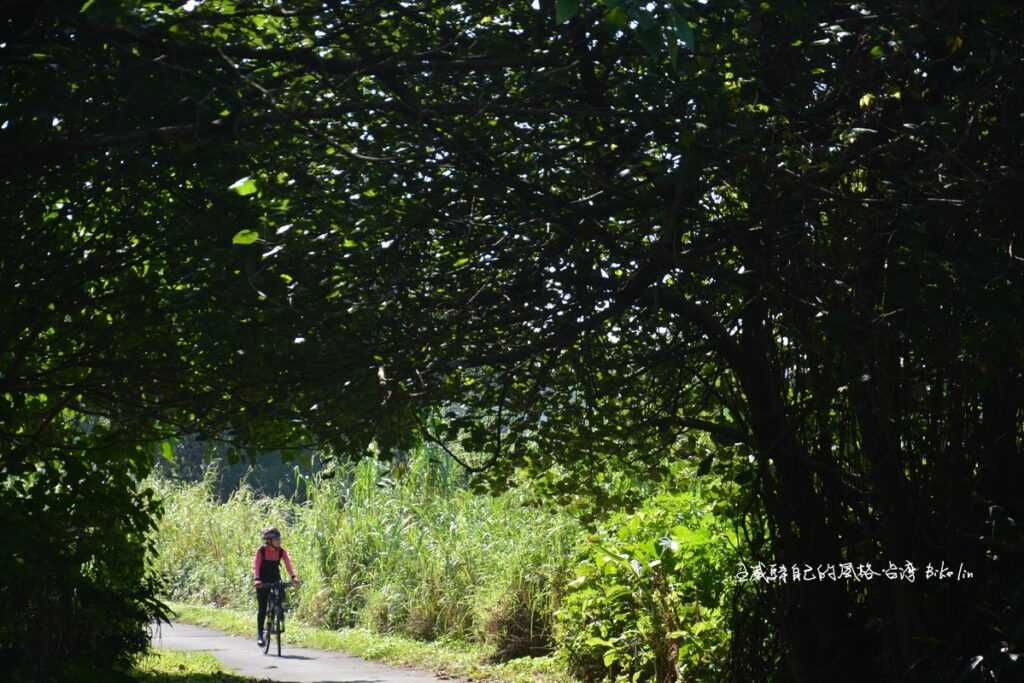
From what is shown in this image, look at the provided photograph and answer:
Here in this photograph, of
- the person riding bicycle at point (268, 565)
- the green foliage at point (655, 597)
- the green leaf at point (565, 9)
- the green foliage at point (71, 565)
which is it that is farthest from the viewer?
the person riding bicycle at point (268, 565)

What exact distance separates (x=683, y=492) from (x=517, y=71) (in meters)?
Result: 5.81

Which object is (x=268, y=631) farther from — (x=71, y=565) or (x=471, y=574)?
(x=71, y=565)

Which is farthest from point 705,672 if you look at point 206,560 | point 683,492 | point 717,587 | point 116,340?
point 206,560

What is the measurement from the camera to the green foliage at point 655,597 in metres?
9.89

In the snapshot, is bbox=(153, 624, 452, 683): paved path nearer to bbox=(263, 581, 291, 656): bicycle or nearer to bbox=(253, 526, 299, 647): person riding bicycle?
bbox=(263, 581, 291, 656): bicycle

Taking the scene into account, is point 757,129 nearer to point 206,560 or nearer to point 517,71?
point 517,71

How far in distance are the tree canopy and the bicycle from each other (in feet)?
31.4

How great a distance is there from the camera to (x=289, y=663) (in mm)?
15688

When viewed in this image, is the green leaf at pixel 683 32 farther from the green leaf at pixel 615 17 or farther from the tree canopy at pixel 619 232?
the tree canopy at pixel 619 232

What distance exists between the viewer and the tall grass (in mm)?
14812

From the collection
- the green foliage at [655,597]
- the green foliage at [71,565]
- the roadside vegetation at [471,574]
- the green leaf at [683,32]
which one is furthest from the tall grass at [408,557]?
the green leaf at [683,32]

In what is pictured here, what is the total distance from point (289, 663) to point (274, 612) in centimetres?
154

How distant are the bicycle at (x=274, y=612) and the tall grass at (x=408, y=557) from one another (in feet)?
5.50

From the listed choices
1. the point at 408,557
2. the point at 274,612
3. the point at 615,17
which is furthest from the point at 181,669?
the point at 615,17
